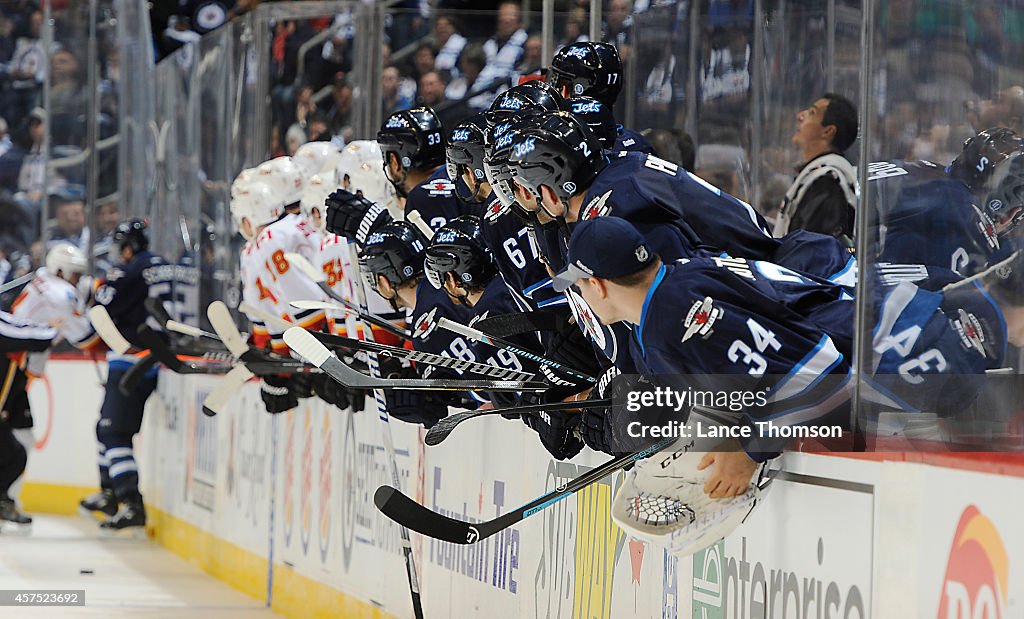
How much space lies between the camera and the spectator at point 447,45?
8508 mm

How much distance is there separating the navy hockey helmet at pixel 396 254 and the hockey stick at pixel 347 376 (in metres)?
1.11

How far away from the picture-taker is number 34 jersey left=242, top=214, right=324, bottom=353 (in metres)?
7.03

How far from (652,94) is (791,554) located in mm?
3757

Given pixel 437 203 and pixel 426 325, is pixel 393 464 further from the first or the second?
pixel 437 203

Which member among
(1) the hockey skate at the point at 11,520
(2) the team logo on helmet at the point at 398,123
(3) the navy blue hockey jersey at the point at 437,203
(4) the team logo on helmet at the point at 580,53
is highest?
(4) the team logo on helmet at the point at 580,53

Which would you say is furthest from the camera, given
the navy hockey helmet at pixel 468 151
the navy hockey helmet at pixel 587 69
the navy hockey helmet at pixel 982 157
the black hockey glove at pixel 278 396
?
the black hockey glove at pixel 278 396

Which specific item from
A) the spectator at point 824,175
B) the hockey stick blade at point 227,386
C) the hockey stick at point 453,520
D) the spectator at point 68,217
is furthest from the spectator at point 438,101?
the spectator at point 68,217

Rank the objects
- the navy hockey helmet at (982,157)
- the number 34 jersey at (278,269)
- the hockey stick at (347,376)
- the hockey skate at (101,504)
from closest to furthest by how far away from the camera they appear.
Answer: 1. the navy hockey helmet at (982,157)
2. the hockey stick at (347,376)
3. the number 34 jersey at (278,269)
4. the hockey skate at (101,504)

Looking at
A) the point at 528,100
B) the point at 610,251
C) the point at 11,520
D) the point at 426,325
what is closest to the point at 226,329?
the point at 426,325

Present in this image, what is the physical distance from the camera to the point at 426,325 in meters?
4.77

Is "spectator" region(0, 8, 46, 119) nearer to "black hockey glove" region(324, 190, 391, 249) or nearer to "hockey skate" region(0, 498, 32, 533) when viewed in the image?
"hockey skate" region(0, 498, 32, 533)

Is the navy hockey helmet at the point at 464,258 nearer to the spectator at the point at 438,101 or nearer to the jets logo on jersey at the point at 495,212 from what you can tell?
the jets logo on jersey at the point at 495,212

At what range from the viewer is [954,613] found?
2.38 m

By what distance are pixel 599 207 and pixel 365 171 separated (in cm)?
299
